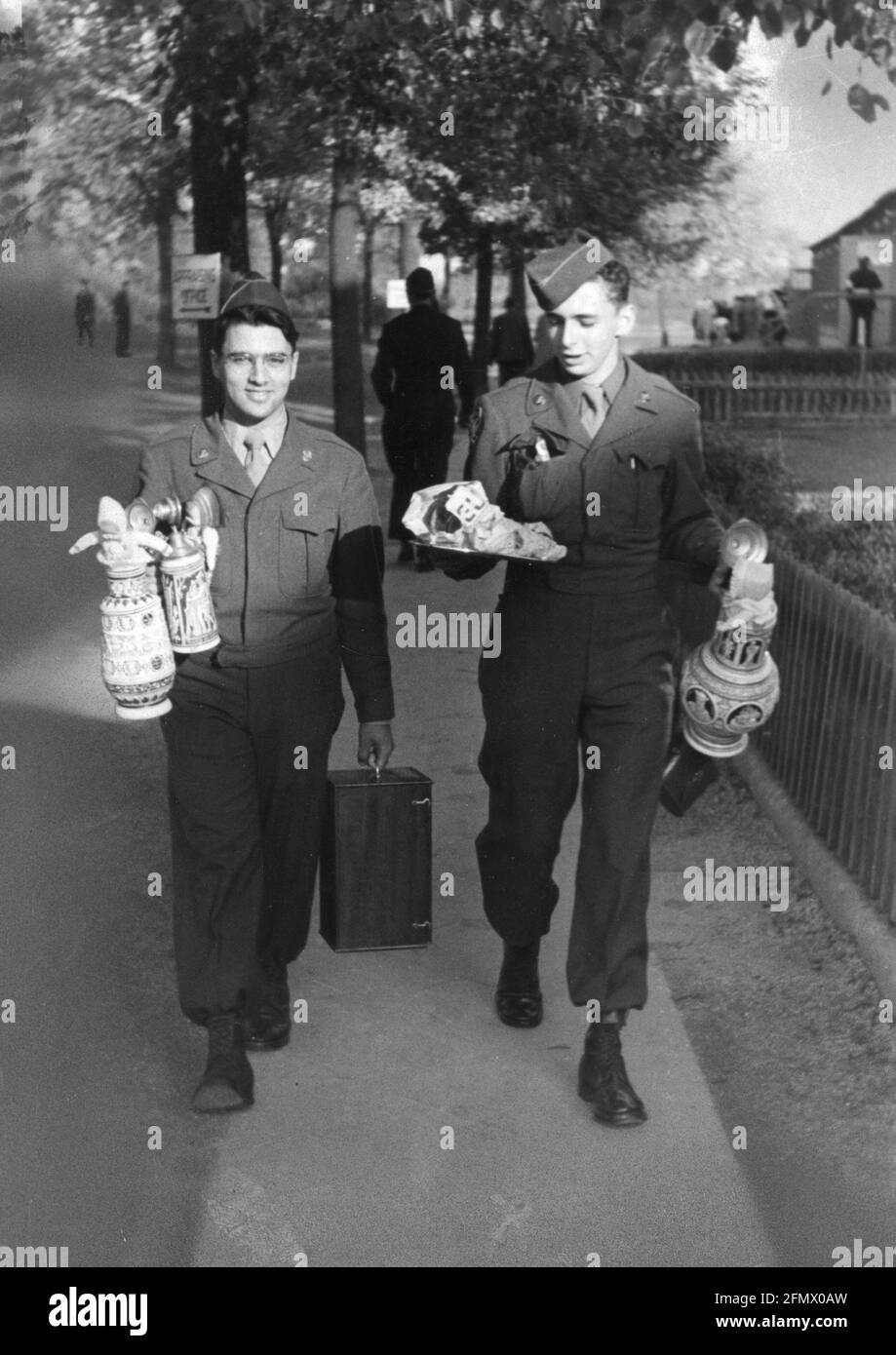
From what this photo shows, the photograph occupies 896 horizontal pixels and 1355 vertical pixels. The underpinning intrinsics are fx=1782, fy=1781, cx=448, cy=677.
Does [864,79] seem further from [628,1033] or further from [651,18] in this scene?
[628,1033]

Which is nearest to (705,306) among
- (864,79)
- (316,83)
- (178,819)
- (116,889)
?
(316,83)

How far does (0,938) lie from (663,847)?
7.34ft

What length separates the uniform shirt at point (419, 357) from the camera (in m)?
10.4

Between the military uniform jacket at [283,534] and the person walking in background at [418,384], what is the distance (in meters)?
6.33

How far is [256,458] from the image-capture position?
388cm

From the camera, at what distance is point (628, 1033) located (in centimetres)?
453

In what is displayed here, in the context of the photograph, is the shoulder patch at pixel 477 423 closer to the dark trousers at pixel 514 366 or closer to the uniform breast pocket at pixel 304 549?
the uniform breast pocket at pixel 304 549

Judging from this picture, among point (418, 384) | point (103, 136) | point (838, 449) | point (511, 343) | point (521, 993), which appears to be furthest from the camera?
point (838, 449)

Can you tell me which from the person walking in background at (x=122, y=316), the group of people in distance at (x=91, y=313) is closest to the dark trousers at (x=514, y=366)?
the person walking in background at (x=122, y=316)

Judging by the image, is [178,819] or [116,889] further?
[116,889]

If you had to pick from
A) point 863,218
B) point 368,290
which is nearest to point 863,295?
point 863,218

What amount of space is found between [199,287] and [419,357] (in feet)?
7.72

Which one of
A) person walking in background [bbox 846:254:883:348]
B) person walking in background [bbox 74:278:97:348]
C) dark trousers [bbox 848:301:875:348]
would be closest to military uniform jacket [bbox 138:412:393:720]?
person walking in background [bbox 846:254:883:348]

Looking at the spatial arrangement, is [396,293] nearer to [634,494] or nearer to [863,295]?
[863,295]
